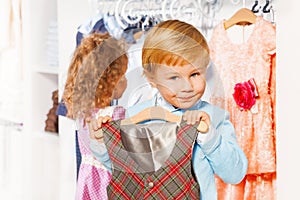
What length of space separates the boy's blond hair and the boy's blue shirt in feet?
0.44

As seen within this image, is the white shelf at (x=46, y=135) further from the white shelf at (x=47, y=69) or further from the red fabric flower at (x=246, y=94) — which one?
the red fabric flower at (x=246, y=94)

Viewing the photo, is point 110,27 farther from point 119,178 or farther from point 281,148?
point 281,148

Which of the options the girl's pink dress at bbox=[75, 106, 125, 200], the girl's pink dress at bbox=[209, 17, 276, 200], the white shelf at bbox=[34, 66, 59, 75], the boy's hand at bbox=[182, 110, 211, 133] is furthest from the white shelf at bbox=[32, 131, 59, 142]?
the girl's pink dress at bbox=[209, 17, 276, 200]

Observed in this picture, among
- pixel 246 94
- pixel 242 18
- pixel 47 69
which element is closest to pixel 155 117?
pixel 246 94

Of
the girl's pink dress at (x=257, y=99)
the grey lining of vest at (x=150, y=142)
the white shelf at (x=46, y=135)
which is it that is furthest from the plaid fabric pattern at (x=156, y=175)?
the white shelf at (x=46, y=135)

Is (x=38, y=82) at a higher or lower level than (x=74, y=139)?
higher

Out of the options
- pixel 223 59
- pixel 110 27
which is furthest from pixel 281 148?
pixel 110 27

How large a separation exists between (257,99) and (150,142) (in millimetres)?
396

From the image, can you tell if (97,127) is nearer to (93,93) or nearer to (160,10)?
(93,93)

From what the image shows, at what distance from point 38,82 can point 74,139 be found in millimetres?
437

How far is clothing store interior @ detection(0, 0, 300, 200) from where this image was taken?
1.81 meters

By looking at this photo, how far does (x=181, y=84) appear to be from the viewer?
78.0 inches

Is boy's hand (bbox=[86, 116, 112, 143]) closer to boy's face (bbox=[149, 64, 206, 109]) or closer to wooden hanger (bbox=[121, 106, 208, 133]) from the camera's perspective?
wooden hanger (bbox=[121, 106, 208, 133])

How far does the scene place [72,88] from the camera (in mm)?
2260
